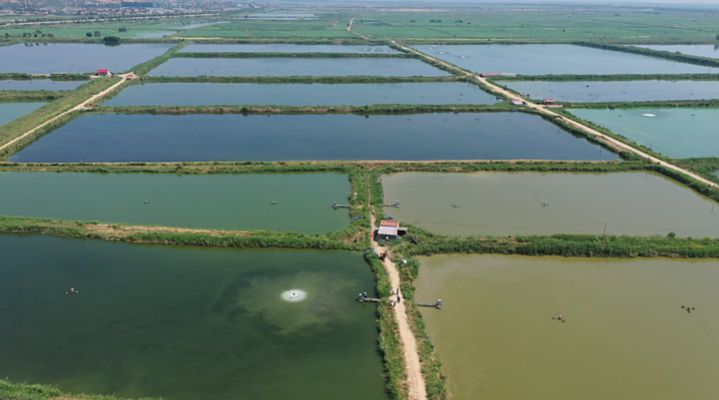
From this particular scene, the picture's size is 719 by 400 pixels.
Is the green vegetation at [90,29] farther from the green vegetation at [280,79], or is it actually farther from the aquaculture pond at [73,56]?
the green vegetation at [280,79]

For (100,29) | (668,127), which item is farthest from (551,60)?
(100,29)

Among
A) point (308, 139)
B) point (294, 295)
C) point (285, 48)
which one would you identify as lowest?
point (294, 295)

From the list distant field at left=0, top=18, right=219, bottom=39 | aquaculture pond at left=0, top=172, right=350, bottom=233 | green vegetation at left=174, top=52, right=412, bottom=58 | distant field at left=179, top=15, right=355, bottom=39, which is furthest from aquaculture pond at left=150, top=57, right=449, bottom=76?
aquaculture pond at left=0, top=172, right=350, bottom=233

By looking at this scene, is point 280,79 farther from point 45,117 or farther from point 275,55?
point 45,117

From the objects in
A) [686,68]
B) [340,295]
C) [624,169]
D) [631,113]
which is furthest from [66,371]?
[686,68]

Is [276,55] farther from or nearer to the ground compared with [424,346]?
farther from the ground

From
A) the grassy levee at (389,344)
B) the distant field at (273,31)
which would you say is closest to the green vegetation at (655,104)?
the grassy levee at (389,344)
